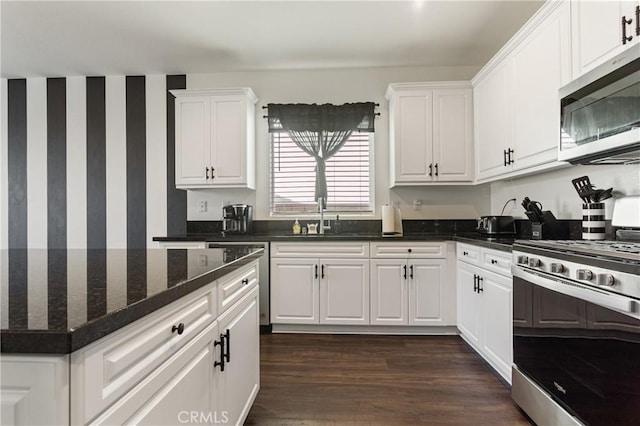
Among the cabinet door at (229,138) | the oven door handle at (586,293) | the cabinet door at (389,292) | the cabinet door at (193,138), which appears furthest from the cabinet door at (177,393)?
the cabinet door at (193,138)

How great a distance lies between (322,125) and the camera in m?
3.78

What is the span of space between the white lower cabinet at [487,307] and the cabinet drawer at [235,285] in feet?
5.08

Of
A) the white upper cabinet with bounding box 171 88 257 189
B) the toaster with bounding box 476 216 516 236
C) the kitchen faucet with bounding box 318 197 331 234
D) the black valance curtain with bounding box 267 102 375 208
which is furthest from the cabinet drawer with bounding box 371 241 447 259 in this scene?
the white upper cabinet with bounding box 171 88 257 189

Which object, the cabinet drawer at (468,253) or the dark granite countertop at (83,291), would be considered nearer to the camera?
the dark granite countertop at (83,291)

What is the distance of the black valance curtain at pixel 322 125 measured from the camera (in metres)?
3.77

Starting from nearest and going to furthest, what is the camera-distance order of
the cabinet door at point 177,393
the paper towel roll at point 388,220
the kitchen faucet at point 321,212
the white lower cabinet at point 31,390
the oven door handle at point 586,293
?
the white lower cabinet at point 31,390
the cabinet door at point 177,393
the oven door handle at point 586,293
the paper towel roll at point 388,220
the kitchen faucet at point 321,212

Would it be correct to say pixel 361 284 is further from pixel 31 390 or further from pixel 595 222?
pixel 31 390

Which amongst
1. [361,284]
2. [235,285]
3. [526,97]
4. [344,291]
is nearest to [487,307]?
[361,284]

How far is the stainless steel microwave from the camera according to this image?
1510 millimetres

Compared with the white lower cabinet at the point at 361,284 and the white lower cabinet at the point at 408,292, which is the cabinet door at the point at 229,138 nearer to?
the white lower cabinet at the point at 361,284

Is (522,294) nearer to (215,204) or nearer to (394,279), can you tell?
(394,279)

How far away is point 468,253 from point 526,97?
1.23 metres

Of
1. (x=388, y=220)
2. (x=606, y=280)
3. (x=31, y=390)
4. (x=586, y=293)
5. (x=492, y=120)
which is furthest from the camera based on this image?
(x=388, y=220)

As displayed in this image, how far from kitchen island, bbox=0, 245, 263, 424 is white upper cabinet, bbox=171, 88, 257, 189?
2016mm
